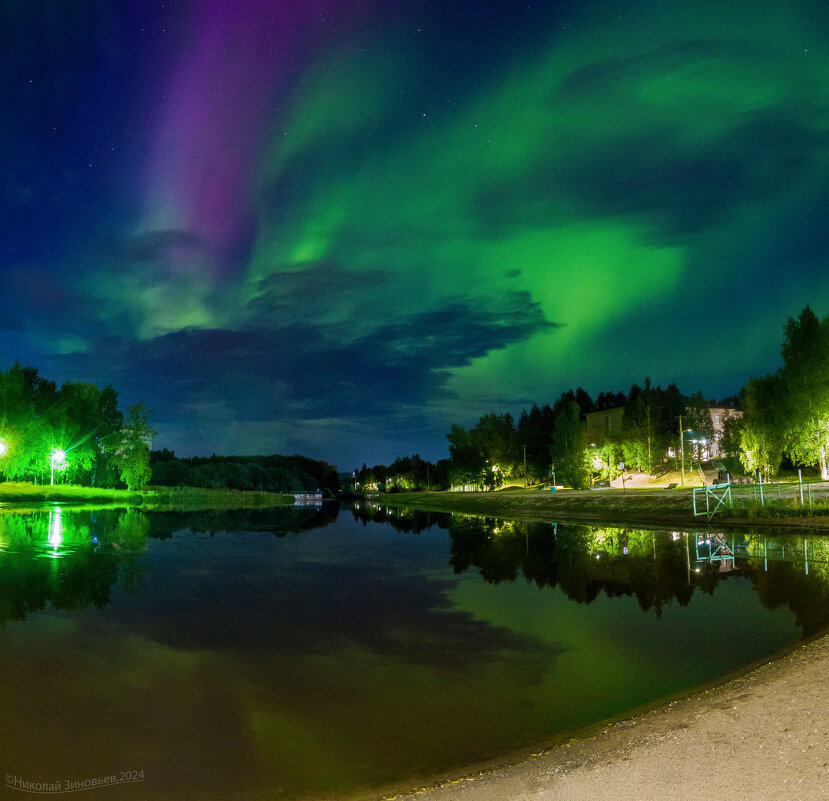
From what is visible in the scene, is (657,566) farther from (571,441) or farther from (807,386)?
(571,441)

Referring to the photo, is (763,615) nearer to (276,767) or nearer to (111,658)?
(276,767)

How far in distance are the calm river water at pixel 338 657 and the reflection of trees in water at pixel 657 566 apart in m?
0.14

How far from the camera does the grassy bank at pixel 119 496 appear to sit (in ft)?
204

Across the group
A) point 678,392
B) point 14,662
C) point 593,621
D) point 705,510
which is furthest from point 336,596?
point 678,392

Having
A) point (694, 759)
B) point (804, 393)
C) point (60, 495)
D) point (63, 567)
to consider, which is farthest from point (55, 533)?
point (804, 393)

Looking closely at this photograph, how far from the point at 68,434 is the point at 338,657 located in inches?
3183

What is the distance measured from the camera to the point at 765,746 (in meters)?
5.57

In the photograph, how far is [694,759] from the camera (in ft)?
17.9

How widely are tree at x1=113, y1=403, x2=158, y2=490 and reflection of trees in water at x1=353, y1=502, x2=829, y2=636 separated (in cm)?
6797

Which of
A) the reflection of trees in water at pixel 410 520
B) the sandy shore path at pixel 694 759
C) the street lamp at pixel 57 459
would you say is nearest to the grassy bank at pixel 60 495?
the street lamp at pixel 57 459

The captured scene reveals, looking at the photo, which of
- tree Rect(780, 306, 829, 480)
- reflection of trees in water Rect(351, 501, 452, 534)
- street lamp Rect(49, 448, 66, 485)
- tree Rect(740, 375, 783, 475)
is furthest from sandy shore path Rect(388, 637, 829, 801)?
street lamp Rect(49, 448, 66, 485)

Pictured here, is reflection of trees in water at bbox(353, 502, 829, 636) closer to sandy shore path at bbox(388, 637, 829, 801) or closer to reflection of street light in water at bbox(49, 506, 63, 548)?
sandy shore path at bbox(388, 637, 829, 801)

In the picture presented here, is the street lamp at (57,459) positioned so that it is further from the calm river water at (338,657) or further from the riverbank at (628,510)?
the calm river water at (338,657)

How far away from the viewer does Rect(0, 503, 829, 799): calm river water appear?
6404 mm
